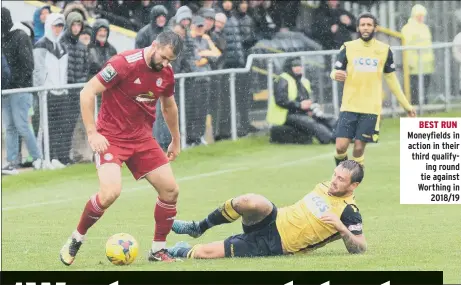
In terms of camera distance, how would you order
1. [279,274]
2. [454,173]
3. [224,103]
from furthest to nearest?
[224,103], [454,173], [279,274]

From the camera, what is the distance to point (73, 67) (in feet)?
68.3

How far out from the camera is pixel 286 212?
12617 millimetres

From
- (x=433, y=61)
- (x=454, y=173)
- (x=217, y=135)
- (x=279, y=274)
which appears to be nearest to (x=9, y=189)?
(x=217, y=135)

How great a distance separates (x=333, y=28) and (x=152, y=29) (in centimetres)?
607

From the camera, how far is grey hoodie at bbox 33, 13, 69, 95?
20422 millimetres

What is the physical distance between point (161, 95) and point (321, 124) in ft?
37.2

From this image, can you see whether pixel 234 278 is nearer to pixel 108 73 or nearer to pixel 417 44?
pixel 108 73

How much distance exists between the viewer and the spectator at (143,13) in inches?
991

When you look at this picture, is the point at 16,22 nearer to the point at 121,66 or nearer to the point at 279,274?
the point at 121,66

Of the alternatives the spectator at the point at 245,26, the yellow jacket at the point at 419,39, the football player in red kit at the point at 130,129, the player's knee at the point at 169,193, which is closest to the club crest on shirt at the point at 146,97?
the football player in red kit at the point at 130,129

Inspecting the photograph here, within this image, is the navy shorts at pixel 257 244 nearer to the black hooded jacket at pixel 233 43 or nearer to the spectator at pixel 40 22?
the spectator at pixel 40 22

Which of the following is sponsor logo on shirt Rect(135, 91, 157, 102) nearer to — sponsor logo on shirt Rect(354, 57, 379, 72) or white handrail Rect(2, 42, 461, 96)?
sponsor logo on shirt Rect(354, 57, 379, 72)

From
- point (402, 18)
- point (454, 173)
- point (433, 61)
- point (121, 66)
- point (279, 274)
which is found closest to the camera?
point (279, 274)

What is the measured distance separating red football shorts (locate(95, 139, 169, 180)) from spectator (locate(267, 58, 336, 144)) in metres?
10.8
